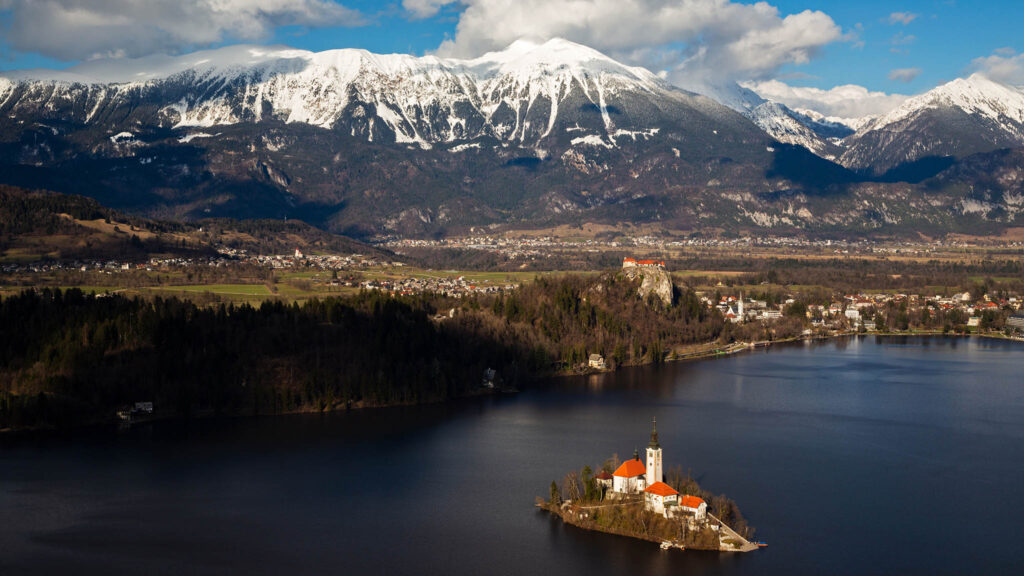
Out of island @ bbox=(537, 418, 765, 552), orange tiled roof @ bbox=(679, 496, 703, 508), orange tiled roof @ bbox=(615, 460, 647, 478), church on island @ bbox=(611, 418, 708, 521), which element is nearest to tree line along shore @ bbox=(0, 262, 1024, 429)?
island @ bbox=(537, 418, 765, 552)

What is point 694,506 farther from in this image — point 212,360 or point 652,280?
point 652,280

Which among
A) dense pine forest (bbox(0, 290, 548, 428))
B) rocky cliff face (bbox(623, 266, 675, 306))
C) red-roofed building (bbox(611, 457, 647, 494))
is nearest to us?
red-roofed building (bbox(611, 457, 647, 494))

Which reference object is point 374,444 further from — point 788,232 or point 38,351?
point 788,232

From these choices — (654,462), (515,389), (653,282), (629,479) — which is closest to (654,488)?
(654,462)

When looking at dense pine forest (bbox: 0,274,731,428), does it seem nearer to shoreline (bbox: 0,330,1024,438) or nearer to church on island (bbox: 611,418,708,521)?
Answer: shoreline (bbox: 0,330,1024,438)

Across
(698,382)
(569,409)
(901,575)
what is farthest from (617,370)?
(901,575)

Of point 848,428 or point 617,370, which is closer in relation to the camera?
point 848,428

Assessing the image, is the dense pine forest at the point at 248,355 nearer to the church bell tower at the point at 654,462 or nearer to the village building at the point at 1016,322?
the church bell tower at the point at 654,462
